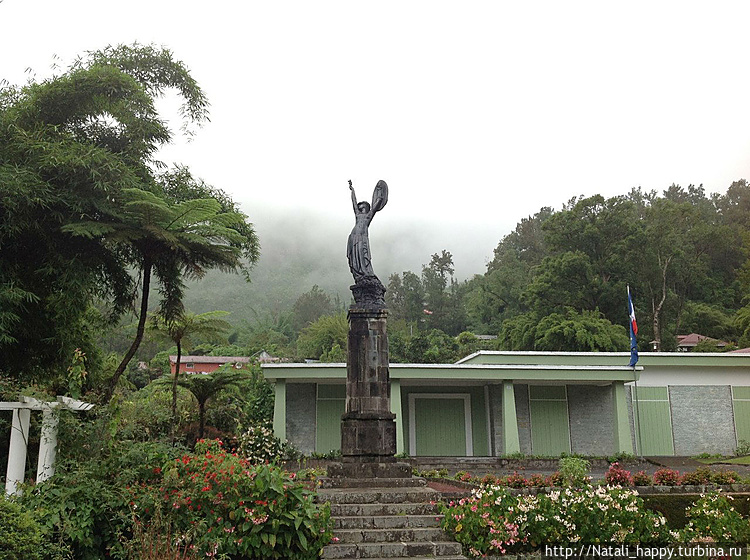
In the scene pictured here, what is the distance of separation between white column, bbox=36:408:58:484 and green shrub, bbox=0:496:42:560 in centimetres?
116

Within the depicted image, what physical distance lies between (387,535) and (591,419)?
14175mm

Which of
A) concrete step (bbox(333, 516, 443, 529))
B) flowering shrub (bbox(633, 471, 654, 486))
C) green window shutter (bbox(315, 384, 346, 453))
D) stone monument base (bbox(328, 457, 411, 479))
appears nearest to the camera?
concrete step (bbox(333, 516, 443, 529))

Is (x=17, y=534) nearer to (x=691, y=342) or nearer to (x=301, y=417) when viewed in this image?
(x=301, y=417)

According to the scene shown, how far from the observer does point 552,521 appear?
25.6 ft

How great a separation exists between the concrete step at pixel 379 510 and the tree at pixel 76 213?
494 cm

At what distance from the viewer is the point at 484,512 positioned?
7.91 metres

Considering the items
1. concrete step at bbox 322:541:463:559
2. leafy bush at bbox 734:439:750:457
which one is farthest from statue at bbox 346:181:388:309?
leafy bush at bbox 734:439:750:457

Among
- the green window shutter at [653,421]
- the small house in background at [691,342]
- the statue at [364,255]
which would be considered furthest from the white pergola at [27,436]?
the small house in background at [691,342]

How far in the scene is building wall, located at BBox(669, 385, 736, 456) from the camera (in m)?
20.4

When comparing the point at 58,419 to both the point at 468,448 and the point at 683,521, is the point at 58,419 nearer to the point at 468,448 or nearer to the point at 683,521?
the point at 683,521

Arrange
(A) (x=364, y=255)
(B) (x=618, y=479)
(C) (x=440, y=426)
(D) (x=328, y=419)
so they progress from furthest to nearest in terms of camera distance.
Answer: (C) (x=440, y=426), (D) (x=328, y=419), (A) (x=364, y=255), (B) (x=618, y=479)

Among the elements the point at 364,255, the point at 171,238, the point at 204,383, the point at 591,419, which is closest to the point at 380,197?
the point at 364,255

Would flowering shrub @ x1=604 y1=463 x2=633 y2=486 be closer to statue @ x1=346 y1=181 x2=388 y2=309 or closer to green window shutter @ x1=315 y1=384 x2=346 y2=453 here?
statue @ x1=346 y1=181 x2=388 y2=309

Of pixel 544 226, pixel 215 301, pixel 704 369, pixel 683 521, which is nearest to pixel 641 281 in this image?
pixel 544 226
